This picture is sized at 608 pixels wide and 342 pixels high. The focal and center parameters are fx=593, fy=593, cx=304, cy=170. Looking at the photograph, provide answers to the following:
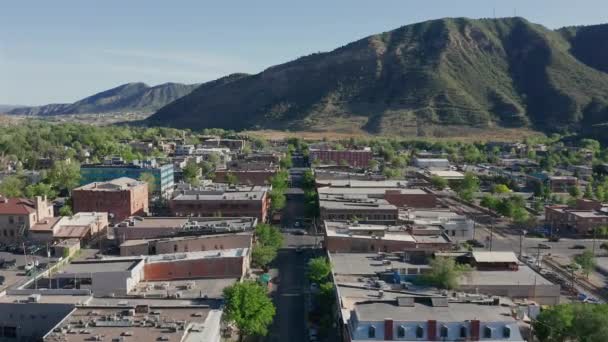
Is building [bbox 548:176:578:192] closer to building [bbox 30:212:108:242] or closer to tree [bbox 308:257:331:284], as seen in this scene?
tree [bbox 308:257:331:284]

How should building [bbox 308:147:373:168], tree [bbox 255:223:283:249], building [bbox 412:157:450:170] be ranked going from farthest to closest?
building [bbox 308:147:373:168]
building [bbox 412:157:450:170]
tree [bbox 255:223:283:249]

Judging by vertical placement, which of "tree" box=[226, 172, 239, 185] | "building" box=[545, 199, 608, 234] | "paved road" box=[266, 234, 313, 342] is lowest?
"paved road" box=[266, 234, 313, 342]

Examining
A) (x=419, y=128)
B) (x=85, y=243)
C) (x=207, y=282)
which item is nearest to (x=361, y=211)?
(x=207, y=282)

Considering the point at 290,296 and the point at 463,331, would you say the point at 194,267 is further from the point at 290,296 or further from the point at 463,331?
the point at 463,331

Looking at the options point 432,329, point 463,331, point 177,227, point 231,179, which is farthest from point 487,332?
point 231,179

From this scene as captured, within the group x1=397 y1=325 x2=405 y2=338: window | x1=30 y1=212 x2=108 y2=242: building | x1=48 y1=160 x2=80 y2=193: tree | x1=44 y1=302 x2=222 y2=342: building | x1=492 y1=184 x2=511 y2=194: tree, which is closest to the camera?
x1=44 y1=302 x2=222 y2=342: building

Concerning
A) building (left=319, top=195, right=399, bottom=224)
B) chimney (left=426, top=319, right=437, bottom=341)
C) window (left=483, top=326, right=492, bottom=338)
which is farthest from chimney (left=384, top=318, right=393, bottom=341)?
building (left=319, top=195, right=399, bottom=224)
